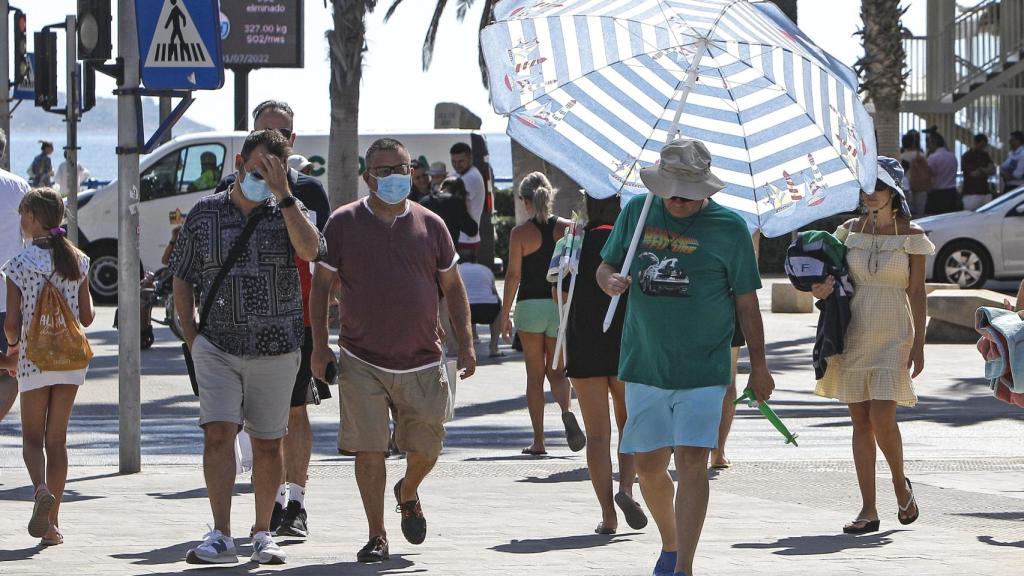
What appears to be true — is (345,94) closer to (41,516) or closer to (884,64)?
(884,64)

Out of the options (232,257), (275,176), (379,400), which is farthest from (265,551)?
(275,176)

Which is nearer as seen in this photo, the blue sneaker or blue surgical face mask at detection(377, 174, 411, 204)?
the blue sneaker

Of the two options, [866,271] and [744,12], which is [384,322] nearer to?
[744,12]

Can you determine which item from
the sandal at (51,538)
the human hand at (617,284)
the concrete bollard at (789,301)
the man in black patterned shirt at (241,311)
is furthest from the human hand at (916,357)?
the concrete bollard at (789,301)

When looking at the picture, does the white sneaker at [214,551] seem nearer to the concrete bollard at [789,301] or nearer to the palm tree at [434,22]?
the concrete bollard at [789,301]

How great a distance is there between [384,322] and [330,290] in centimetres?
29

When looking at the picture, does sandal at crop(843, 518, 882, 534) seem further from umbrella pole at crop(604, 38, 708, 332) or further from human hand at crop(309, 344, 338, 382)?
human hand at crop(309, 344, 338, 382)

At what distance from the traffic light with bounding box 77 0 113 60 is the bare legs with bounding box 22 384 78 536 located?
3.00 meters

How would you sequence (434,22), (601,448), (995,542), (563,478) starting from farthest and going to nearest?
1. (434,22)
2. (563,478)
3. (601,448)
4. (995,542)

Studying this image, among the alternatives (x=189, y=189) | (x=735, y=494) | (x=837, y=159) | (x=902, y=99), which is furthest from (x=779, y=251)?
(x=837, y=159)

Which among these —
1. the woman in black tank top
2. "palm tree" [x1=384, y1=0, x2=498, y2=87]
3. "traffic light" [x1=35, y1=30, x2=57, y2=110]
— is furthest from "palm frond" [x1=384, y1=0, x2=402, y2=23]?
the woman in black tank top

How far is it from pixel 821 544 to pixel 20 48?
50.9 ft

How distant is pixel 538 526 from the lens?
8422 mm

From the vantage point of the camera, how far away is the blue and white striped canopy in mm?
7406
